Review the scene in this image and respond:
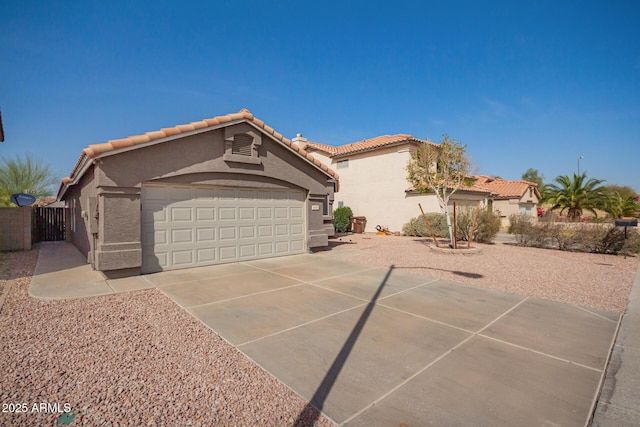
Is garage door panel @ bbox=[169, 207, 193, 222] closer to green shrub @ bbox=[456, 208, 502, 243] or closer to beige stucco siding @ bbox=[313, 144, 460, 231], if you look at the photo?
green shrub @ bbox=[456, 208, 502, 243]

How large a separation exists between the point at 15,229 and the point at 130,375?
1401 cm

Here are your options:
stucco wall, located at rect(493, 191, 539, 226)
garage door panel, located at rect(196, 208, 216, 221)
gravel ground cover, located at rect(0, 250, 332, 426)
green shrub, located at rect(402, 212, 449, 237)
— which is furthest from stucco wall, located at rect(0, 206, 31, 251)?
stucco wall, located at rect(493, 191, 539, 226)

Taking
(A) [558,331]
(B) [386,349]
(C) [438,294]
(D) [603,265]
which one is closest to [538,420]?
(B) [386,349]

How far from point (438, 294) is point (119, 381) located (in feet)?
19.1

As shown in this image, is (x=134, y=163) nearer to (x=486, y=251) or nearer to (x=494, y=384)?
(x=494, y=384)

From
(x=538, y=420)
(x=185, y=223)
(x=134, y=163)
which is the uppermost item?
(x=134, y=163)

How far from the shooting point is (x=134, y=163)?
8414mm

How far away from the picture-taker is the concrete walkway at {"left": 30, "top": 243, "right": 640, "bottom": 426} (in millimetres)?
3249

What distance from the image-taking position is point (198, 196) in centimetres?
971

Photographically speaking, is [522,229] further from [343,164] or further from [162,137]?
[162,137]

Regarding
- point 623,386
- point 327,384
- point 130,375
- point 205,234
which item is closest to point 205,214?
point 205,234

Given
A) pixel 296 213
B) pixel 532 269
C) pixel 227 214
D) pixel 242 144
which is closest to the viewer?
pixel 532 269

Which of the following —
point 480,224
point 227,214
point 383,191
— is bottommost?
point 480,224

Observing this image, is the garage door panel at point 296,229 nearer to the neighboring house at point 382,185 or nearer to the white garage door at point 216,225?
the white garage door at point 216,225
